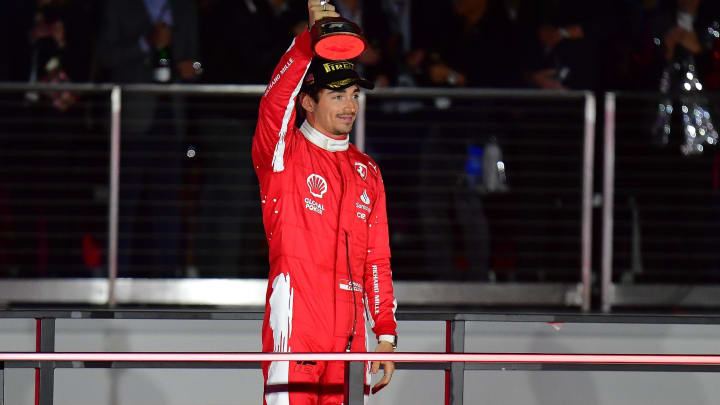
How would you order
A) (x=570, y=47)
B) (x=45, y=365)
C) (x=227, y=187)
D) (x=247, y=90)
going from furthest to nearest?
(x=570, y=47)
(x=227, y=187)
(x=247, y=90)
(x=45, y=365)

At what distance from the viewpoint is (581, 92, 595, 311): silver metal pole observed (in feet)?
19.0

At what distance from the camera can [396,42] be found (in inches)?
250

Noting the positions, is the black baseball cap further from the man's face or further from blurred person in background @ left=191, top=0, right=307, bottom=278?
blurred person in background @ left=191, top=0, right=307, bottom=278

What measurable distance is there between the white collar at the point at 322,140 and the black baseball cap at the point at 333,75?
0.13 metres

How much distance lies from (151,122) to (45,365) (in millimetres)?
2604

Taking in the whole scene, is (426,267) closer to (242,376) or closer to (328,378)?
(242,376)

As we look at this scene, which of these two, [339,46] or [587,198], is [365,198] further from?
[587,198]

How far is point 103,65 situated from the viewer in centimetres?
625

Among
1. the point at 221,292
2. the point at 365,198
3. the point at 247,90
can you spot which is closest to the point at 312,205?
the point at 365,198

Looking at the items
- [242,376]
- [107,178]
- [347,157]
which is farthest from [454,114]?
[347,157]

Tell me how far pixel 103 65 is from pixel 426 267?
7.09 feet

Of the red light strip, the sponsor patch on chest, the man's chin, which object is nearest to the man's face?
the man's chin

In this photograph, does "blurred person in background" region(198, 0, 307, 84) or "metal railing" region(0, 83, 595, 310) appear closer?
"metal railing" region(0, 83, 595, 310)

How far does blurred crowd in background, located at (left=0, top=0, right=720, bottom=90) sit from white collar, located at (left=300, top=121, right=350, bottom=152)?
296 centimetres
